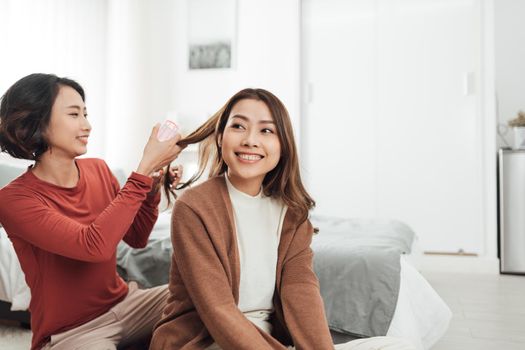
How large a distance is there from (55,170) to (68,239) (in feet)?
0.84

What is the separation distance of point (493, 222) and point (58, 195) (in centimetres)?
362

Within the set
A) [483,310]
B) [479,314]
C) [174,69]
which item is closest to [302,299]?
[479,314]

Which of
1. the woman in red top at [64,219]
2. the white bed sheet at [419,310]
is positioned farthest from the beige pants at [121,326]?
the white bed sheet at [419,310]

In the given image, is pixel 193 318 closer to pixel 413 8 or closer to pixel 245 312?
pixel 245 312

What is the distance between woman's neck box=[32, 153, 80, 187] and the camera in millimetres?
1308

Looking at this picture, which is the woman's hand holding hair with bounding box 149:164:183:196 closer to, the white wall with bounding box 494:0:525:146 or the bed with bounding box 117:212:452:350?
the bed with bounding box 117:212:452:350

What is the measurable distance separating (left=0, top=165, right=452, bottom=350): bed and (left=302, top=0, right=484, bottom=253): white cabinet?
2.26 m

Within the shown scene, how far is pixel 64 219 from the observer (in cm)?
119

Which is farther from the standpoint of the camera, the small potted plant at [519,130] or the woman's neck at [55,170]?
the small potted plant at [519,130]

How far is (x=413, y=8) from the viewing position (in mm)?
4168

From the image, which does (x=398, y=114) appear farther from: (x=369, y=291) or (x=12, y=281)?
(x=12, y=281)

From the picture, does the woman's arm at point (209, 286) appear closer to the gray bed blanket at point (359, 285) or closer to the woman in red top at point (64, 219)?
the woman in red top at point (64, 219)

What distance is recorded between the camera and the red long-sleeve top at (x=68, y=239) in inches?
45.6

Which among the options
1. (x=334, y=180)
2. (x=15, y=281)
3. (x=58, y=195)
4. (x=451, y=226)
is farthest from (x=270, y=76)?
(x=58, y=195)
